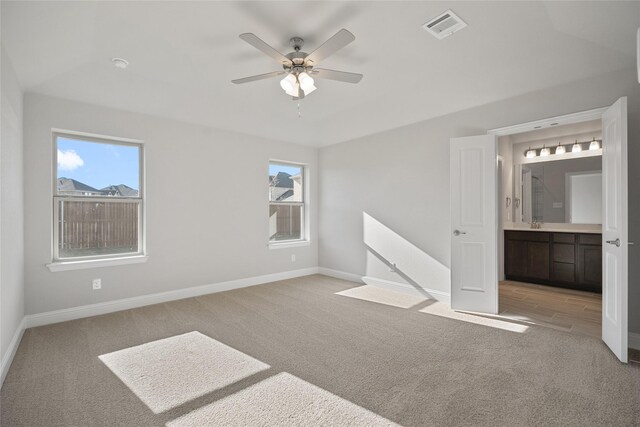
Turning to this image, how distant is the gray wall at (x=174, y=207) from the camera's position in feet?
11.0

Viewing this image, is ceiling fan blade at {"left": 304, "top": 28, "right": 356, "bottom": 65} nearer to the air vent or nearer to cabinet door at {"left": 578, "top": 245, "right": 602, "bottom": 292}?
the air vent

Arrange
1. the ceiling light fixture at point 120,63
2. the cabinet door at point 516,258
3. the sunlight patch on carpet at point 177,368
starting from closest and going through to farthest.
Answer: the sunlight patch on carpet at point 177,368
the ceiling light fixture at point 120,63
the cabinet door at point 516,258

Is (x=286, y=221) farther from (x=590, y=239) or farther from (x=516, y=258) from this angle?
(x=590, y=239)

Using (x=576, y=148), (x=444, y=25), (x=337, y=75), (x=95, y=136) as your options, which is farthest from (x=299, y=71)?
(x=576, y=148)

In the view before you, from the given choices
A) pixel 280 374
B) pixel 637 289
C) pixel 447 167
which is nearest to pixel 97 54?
pixel 280 374

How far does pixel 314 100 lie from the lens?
4410mm

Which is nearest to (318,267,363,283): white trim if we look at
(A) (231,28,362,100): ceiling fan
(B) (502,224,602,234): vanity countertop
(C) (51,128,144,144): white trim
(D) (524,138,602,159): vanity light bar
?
(B) (502,224,602,234): vanity countertop

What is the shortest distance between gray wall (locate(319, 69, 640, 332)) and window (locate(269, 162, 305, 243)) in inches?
16.8

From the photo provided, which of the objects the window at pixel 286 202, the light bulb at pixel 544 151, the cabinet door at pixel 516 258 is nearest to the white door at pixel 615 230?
the cabinet door at pixel 516 258

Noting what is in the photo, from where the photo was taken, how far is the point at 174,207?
4320 mm

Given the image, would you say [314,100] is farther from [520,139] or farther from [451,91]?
[520,139]

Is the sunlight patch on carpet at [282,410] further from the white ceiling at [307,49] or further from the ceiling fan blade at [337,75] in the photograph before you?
the white ceiling at [307,49]

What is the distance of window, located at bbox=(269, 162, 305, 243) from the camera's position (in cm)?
559

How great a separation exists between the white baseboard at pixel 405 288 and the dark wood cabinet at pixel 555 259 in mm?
2087
